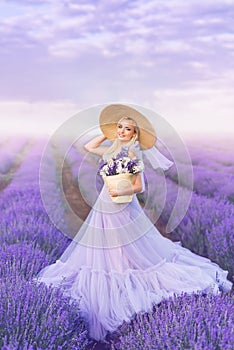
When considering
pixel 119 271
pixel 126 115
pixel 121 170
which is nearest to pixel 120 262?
pixel 119 271

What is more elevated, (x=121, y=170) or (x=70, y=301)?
(x=121, y=170)

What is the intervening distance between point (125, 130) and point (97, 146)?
0.86ft

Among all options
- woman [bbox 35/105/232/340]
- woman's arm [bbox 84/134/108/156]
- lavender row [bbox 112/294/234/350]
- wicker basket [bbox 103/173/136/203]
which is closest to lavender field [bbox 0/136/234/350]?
lavender row [bbox 112/294/234/350]

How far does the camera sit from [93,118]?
3.33 meters

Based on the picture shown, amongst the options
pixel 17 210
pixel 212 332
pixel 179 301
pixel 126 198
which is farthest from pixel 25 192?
pixel 212 332

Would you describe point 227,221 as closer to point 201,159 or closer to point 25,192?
point 25,192

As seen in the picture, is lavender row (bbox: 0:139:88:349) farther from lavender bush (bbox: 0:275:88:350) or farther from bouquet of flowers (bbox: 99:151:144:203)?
bouquet of flowers (bbox: 99:151:144:203)

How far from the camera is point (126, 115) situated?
10.6 ft

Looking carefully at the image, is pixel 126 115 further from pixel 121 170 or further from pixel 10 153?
pixel 10 153

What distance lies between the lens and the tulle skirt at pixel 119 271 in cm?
301

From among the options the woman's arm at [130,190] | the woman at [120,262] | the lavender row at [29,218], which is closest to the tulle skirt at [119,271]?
the woman at [120,262]

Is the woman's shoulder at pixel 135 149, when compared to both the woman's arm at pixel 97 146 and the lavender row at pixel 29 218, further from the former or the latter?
the lavender row at pixel 29 218

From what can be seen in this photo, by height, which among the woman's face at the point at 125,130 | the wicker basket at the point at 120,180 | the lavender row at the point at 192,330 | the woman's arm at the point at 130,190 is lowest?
the lavender row at the point at 192,330

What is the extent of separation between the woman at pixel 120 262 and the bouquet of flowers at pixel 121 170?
0.09 ft
